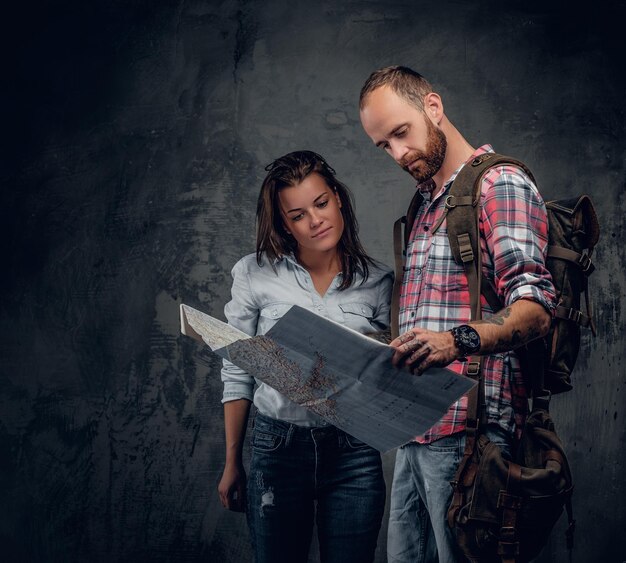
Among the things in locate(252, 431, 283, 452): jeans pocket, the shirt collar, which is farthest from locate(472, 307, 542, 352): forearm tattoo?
locate(252, 431, 283, 452): jeans pocket

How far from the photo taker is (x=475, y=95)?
2.65m

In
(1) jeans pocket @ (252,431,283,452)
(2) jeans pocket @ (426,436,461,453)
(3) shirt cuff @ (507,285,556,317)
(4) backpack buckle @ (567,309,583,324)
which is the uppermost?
(3) shirt cuff @ (507,285,556,317)

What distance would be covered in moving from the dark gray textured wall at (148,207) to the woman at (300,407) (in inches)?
32.7

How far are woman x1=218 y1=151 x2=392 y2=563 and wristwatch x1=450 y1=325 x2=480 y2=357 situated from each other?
20.3 inches

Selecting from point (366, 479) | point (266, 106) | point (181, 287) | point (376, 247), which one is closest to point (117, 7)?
point (266, 106)

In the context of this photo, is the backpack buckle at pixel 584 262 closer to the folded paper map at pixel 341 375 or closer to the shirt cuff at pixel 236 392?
the folded paper map at pixel 341 375

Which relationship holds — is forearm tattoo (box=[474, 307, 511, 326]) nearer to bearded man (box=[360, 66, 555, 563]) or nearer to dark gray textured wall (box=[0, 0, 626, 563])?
bearded man (box=[360, 66, 555, 563])

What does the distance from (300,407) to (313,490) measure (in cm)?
22

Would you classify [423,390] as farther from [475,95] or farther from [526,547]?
[475,95]

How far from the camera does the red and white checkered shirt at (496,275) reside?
53.7 inches

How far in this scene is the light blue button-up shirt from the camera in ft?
5.75

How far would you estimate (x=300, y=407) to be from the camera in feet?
5.49

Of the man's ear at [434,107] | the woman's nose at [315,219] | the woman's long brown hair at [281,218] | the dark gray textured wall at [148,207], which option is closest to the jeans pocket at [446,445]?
the woman's long brown hair at [281,218]

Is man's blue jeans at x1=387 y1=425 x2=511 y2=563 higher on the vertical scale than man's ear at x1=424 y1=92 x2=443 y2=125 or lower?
lower
